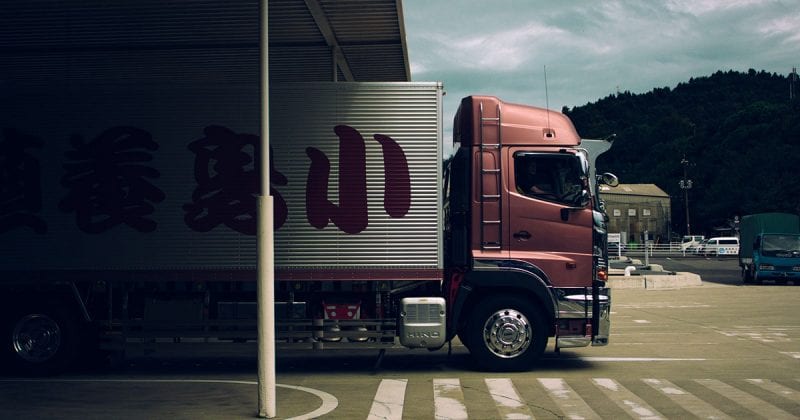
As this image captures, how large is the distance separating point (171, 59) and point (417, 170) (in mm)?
7528

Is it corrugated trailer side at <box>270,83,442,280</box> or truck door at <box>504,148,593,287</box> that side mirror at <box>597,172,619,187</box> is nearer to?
truck door at <box>504,148,593,287</box>

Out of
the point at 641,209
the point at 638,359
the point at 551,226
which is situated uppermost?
the point at 641,209

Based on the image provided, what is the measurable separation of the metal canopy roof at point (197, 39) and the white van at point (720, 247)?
6401cm

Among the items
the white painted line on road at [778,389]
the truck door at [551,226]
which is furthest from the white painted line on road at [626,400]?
the white painted line on road at [778,389]

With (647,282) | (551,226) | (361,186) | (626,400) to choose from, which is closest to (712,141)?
(647,282)

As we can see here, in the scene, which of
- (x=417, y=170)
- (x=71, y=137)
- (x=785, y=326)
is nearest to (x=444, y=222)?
(x=417, y=170)

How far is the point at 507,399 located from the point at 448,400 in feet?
2.14

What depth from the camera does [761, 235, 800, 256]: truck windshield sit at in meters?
36.3

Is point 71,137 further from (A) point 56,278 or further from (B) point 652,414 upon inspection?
(B) point 652,414

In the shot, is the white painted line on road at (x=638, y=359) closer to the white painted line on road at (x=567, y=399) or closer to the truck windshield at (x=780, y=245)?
the white painted line on road at (x=567, y=399)

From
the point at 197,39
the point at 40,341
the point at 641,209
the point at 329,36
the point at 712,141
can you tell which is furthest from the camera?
the point at 641,209

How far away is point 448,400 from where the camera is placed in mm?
9695

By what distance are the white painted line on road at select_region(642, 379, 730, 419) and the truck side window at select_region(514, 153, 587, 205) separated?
2564mm

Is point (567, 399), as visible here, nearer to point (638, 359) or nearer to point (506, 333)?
point (506, 333)
